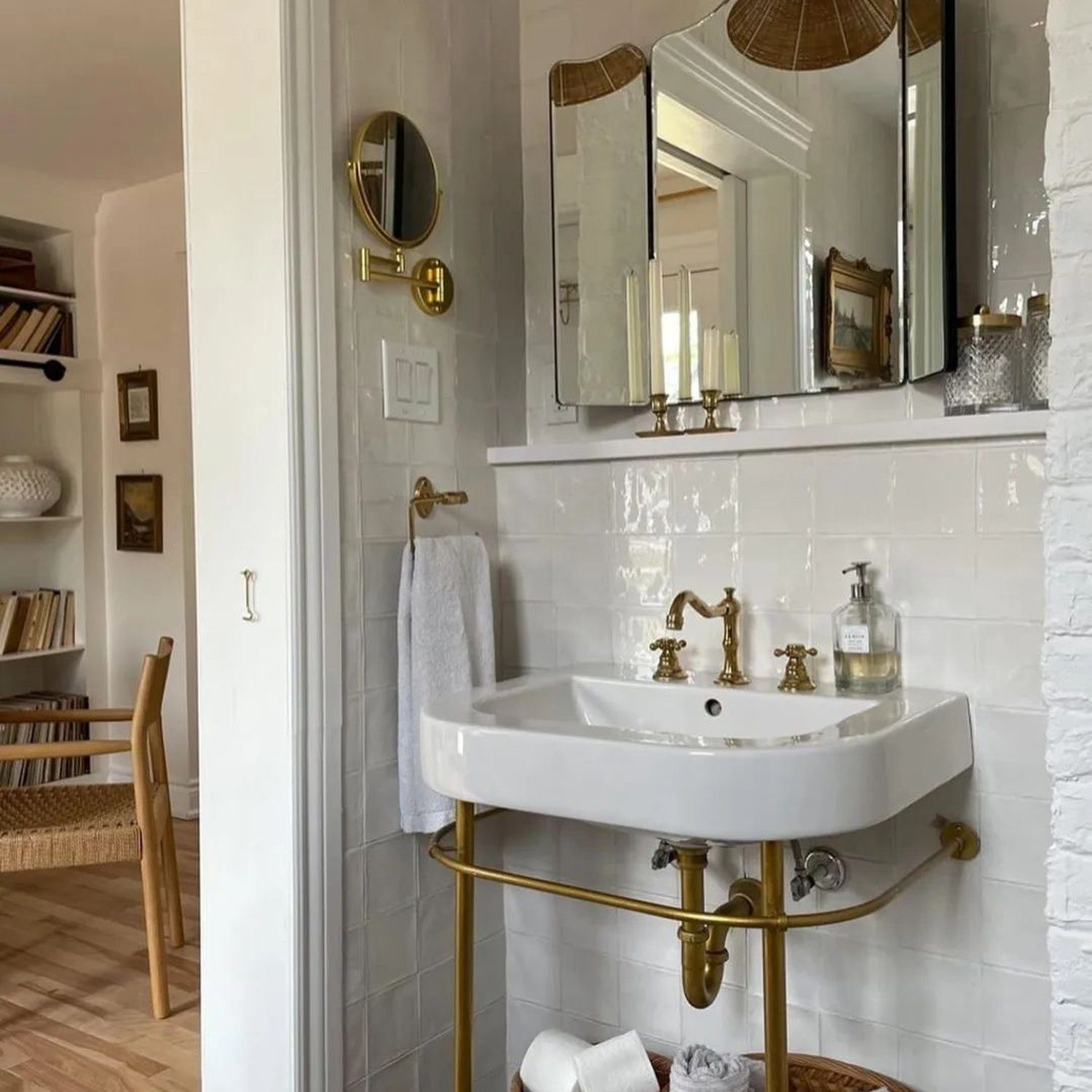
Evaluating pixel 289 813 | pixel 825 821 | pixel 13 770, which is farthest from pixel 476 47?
pixel 13 770

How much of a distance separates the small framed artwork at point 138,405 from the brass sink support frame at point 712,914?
262cm

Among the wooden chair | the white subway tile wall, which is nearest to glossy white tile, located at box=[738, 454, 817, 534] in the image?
the white subway tile wall

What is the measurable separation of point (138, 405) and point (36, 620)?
830 millimetres

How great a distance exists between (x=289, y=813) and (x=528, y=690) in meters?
0.38

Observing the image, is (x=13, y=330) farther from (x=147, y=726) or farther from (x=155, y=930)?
(x=155, y=930)

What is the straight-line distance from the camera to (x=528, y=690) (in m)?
1.67

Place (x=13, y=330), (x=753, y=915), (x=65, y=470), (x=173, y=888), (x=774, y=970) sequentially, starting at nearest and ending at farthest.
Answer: (x=774, y=970) < (x=753, y=915) < (x=173, y=888) < (x=13, y=330) < (x=65, y=470)

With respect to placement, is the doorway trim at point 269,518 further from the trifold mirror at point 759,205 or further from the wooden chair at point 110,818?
the wooden chair at point 110,818

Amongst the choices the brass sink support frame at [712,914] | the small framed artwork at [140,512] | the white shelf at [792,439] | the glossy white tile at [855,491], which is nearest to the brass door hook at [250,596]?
the brass sink support frame at [712,914]

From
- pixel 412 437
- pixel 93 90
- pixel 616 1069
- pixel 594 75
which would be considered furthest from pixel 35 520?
pixel 616 1069

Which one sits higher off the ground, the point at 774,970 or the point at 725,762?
the point at 725,762

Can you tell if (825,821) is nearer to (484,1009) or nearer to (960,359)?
(960,359)

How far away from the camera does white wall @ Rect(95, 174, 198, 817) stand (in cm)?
388

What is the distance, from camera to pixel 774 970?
51.7 inches
